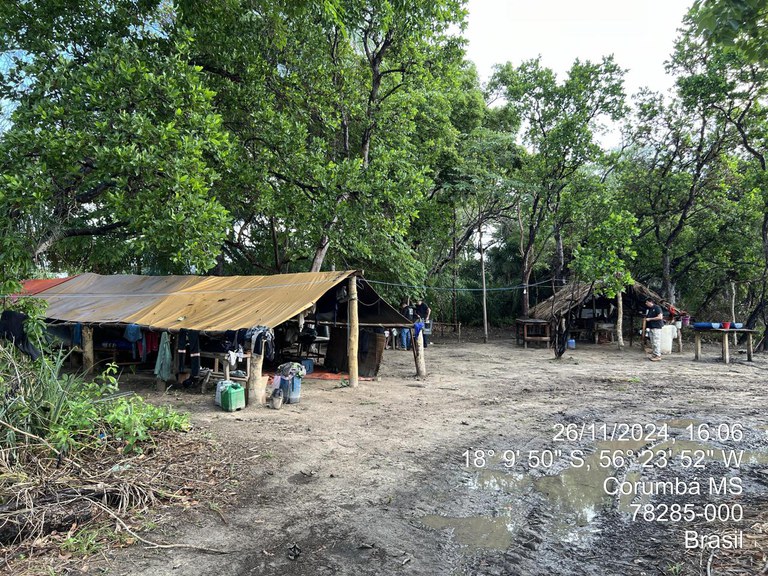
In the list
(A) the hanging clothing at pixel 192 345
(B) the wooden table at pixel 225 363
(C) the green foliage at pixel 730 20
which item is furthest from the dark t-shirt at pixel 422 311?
(C) the green foliage at pixel 730 20

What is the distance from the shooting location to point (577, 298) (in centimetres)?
1628

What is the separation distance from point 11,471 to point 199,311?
19.9 feet

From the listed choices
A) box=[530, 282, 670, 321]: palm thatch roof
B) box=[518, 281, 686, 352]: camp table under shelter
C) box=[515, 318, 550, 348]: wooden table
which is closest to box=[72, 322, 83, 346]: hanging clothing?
box=[530, 282, 670, 321]: palm thatch roof

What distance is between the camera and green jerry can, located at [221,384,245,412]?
7.19 meters

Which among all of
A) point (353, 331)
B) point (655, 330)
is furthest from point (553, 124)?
point (353, 331)

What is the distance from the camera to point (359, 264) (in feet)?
53.3

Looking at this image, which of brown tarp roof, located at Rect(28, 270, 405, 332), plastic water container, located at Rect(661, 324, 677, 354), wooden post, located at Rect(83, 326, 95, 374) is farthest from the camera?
plastic water container, located at Rect(661, 324, 677, 354)

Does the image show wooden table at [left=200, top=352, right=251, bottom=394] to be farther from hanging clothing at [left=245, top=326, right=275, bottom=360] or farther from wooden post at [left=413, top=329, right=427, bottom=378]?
wooden post at [left=413, top=329, right=427, bottom=378]

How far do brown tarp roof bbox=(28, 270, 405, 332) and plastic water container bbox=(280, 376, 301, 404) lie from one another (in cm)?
98

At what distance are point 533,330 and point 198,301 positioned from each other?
45.5 feet

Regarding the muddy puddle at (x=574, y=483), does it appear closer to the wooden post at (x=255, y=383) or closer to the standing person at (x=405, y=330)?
the wooden post at (x=255, y=383)

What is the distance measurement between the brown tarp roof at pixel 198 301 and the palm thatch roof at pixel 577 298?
8.11 m

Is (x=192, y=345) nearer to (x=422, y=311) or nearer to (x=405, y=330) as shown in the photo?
(x=405, y=330)

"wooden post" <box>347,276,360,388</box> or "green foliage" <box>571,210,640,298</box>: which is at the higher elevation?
"green foliage" <box>571,210,640,298</box>
